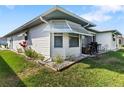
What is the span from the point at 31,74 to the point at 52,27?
363 centimetres

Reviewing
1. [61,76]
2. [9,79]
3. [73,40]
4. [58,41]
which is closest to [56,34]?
[58,41]

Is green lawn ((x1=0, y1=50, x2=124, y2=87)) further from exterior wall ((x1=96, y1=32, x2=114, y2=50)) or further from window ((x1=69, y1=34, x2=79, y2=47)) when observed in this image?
exterior wall ((x1=96, y1=32, x2=114, y2=50))

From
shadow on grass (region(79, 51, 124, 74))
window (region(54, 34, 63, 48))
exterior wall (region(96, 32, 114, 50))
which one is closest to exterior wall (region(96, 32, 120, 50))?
exterior wall (region(96, 32, 114, 50))

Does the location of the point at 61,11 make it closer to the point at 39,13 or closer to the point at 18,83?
the point at 39,13

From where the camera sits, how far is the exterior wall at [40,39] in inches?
455

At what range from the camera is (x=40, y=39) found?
12.4 meters

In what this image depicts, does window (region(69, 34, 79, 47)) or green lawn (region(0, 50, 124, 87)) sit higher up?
window (region(69, 34, 79, 47))

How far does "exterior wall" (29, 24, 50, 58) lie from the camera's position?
1155cm

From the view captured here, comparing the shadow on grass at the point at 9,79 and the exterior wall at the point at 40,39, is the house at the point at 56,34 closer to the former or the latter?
the exterior wall at the point at 40,39

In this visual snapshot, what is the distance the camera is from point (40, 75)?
826 centimetres

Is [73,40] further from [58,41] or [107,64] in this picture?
[107,64]

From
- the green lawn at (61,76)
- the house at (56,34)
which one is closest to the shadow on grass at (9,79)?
the green lawn at (61,76)
